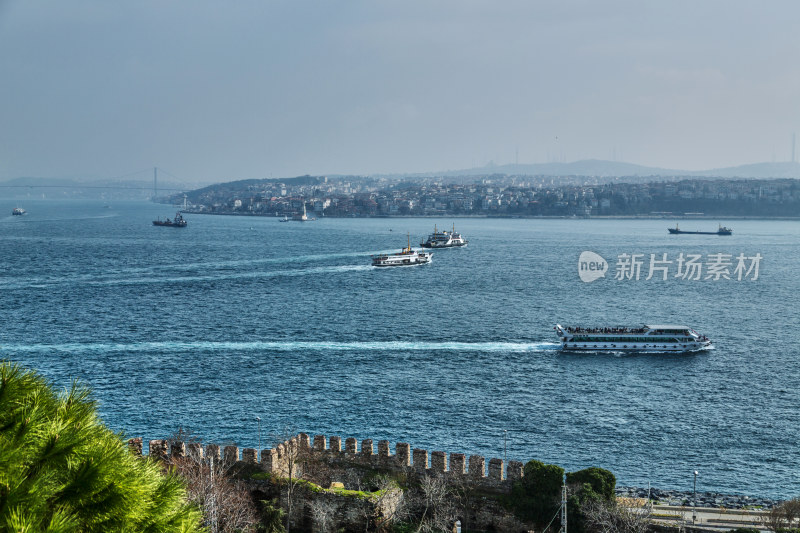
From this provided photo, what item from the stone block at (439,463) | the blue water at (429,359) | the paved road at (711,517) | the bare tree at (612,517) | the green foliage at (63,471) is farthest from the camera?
the blue water at (429,359)

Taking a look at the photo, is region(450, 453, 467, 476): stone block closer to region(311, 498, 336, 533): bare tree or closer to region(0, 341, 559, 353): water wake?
region(311, 498, 336, 533): bare tree

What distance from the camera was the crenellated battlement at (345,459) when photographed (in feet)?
78.6

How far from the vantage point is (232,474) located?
24375 millimetres

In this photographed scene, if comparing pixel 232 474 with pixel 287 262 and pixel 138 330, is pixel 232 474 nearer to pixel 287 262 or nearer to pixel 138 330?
pixel 138 330

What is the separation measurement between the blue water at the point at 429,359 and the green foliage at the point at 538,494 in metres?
11.5

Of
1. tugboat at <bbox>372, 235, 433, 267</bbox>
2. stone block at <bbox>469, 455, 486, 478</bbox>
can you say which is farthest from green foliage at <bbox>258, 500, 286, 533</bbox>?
tugboat at <bbox>372, 235, 433, 267</bbox>

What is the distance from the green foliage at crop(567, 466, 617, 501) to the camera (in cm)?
2484

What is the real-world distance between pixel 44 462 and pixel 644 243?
151 meters

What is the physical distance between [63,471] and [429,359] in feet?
154

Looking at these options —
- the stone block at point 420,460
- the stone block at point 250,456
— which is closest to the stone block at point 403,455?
the stone block at point 420,460

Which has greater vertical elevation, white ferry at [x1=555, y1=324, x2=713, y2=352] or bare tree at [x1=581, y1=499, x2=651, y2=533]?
bare tree at [x1=581, y1=499, x2=651, y2=533]

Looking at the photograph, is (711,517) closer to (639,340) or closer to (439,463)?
(439,463)

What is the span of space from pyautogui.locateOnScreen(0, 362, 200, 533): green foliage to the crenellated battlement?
15043 mm

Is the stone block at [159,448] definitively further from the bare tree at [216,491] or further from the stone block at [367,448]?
the stone block at [367,448]
